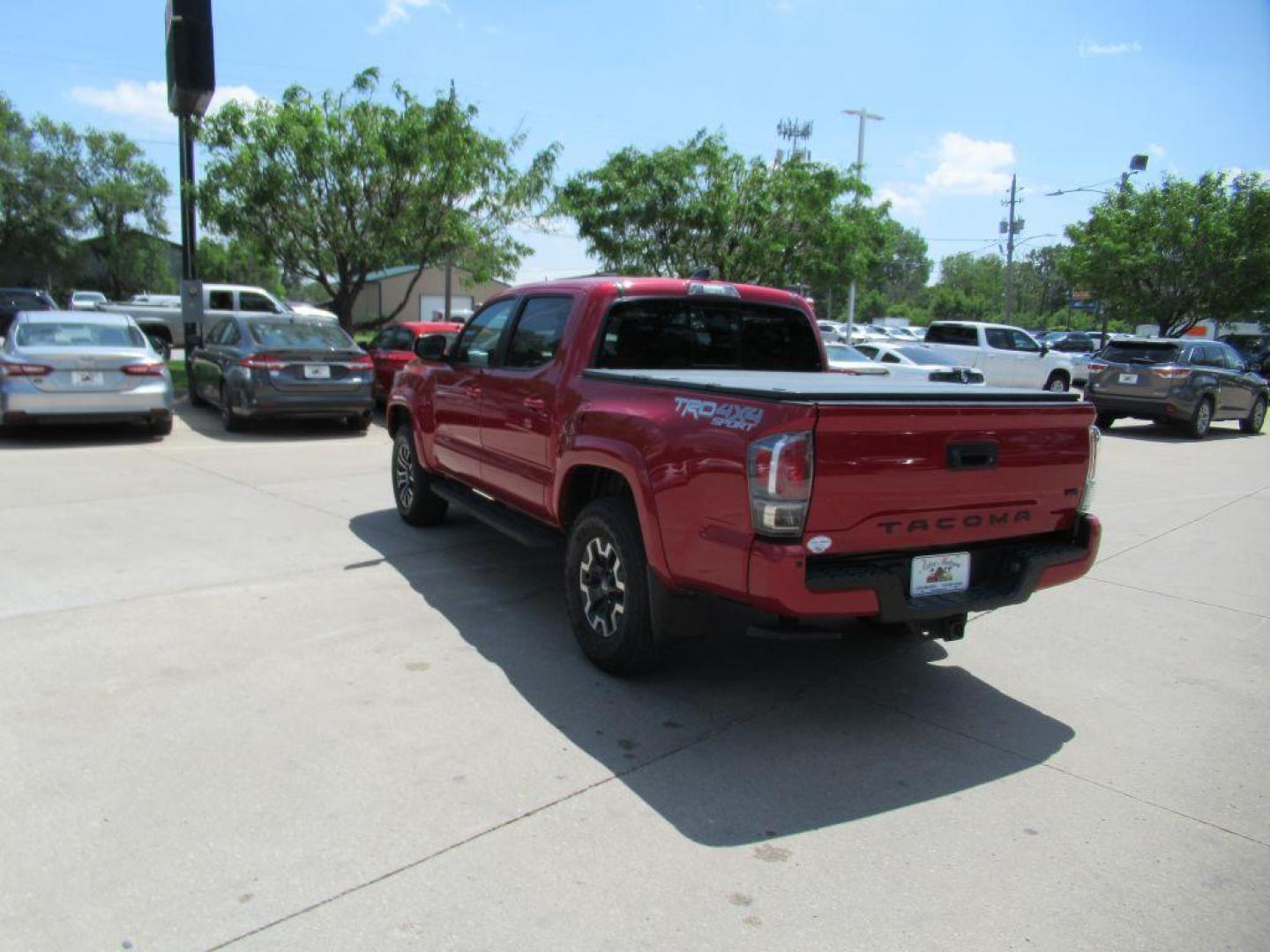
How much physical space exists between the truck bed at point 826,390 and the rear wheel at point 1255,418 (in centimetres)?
1551

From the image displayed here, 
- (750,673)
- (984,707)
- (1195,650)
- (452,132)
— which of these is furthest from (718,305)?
(452,132)

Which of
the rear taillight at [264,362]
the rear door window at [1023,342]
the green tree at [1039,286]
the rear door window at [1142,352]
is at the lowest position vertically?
the rear taillight at [264,362]

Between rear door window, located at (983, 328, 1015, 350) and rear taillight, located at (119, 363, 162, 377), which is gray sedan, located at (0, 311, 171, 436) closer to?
rear taillight, located at (119, 363, 162, 377)

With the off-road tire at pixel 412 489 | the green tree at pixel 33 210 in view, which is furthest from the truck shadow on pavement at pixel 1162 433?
the green tree at pixel 33 210

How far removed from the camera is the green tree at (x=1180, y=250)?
1018 inches

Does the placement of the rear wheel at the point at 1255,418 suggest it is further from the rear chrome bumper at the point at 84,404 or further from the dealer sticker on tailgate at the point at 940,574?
the rear chrome bumper at the point at 84,404

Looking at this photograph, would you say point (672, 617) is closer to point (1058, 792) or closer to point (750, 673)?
point (750, 673)

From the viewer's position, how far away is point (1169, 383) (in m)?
15.1

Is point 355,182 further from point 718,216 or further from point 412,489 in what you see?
point 412,489

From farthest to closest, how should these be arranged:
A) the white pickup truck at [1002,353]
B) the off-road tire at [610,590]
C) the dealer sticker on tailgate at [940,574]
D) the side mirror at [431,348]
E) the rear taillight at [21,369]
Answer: the white pickup truck at [1002,353] < the rear taillight at [21,369] < the side mirror at [431,348] < the off-road tire at [610,590] < the dealer sticker on tailgate at [940,574]

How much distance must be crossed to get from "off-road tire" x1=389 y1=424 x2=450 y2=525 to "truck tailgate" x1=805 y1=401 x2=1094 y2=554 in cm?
417

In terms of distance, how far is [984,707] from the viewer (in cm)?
427

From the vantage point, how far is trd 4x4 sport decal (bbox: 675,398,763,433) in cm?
348

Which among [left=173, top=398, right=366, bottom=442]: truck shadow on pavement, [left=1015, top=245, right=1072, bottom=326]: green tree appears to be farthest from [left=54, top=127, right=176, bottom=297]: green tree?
[left=1015, top=245, right=1072, bottom=326]: green tree
